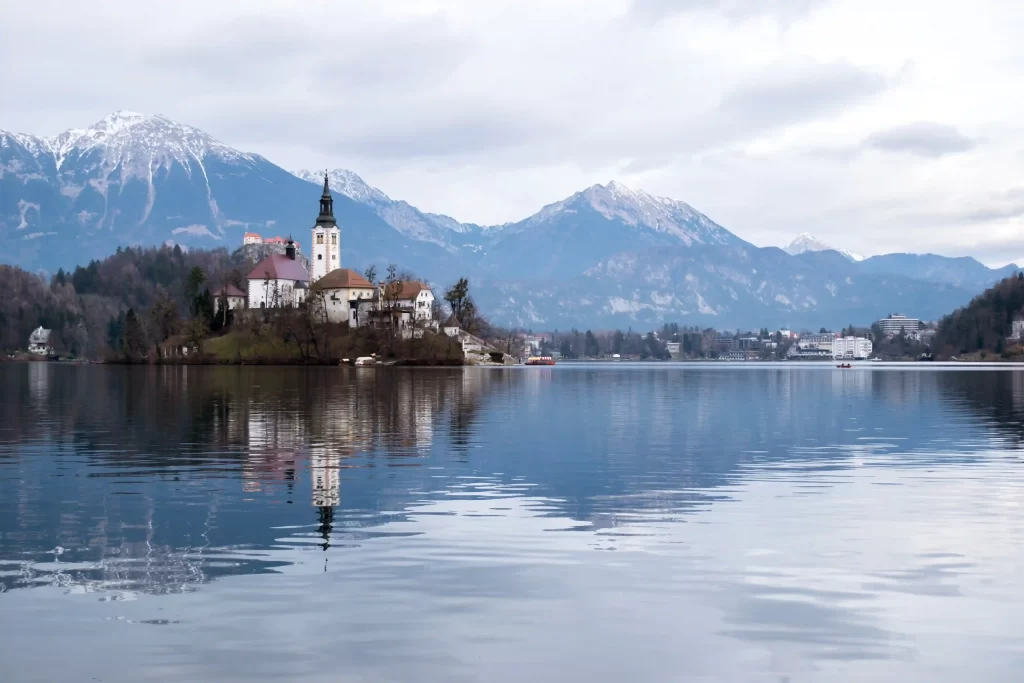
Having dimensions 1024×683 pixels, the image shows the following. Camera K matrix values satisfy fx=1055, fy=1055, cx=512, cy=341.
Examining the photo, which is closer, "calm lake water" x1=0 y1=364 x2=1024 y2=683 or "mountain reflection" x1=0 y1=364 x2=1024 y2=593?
"calm lake water" x1=0 y1=364 x2=1024 y2=683

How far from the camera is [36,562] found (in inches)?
760

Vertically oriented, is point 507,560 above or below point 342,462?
below

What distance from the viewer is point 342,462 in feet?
115

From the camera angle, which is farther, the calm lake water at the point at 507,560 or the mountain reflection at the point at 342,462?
the mountain reflection at the point at 342,462

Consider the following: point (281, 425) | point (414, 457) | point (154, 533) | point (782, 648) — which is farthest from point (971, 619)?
point (281, 425)

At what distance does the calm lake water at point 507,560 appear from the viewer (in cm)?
1396

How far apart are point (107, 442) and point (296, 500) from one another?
19.5 meters

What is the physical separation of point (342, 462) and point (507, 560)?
16.3m

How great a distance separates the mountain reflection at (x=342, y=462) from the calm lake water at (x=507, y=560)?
0.16 m

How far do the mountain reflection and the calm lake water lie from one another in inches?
6.3

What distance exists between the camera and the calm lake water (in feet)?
45.8

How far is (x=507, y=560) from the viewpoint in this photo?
19.8 m

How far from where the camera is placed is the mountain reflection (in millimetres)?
21156

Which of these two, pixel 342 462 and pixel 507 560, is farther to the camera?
pixel 342 462
